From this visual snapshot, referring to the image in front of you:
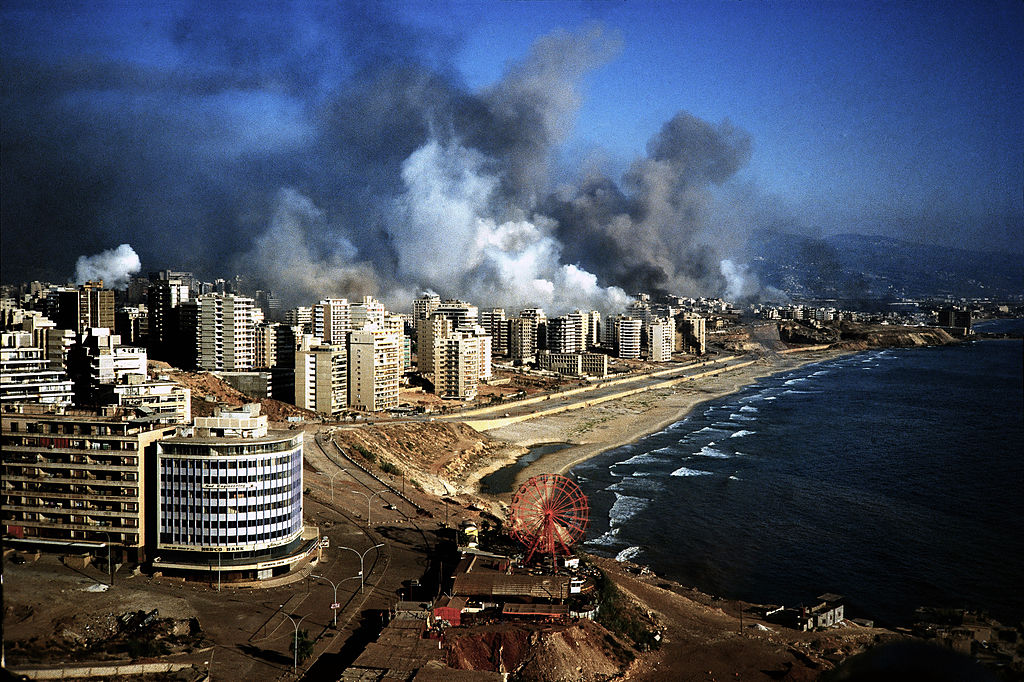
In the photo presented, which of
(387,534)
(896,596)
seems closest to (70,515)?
(387,534)

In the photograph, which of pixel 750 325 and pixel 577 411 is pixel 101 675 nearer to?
pixel 577 411

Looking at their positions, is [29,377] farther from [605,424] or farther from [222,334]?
[605,424]

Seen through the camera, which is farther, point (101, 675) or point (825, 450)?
point (825, 450)

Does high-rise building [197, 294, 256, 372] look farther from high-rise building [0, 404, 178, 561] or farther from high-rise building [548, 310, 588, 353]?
high-rise building [548, 310, 588, 353]

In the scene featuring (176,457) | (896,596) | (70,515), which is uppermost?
(176,457)

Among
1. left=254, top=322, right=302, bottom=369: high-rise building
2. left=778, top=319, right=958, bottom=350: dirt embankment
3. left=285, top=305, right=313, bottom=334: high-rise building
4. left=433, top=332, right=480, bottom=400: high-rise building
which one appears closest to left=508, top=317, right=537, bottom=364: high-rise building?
left=285, top=305, right=313, bottom=334: high-rise building
